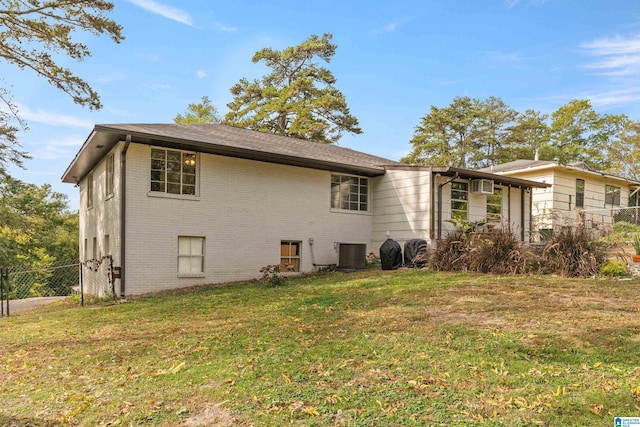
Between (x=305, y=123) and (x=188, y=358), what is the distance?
77.1 ft

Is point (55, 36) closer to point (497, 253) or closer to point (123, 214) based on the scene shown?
point (123, 214)

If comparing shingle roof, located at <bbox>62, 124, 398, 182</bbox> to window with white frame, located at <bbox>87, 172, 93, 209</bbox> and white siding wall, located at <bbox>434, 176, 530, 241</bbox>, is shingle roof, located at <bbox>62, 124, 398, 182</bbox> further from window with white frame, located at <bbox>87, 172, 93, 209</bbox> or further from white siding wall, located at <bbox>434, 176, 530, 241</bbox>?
white siding wall, located at <bbox>434, 176, 530, 241</bbox>

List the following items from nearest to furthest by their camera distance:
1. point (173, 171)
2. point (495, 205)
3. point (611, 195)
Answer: point (173, 171) → point (495, 205) → point (611, 195)

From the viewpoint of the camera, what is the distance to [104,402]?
11.4 ft

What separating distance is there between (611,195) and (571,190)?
4090 millimetres

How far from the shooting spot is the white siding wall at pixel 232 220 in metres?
10.3

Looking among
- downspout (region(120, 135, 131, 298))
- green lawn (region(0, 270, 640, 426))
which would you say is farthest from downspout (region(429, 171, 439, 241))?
downspout (region(120, 135, 131, 298))

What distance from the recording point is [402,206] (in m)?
13.8

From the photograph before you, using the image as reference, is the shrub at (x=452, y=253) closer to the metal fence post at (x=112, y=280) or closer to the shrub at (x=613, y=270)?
the shrub at (x=613, y=270)

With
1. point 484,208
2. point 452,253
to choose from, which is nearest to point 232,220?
point 452,253

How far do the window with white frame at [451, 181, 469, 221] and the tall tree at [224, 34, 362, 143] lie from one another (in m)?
13.6

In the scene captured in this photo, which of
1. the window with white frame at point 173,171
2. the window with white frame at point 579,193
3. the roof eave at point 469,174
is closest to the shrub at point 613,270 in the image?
the roof eave at point 469,174

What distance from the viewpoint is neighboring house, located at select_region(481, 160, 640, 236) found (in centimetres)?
1870

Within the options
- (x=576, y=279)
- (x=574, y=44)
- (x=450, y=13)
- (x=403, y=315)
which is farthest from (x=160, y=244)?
(x=574, y=44)
